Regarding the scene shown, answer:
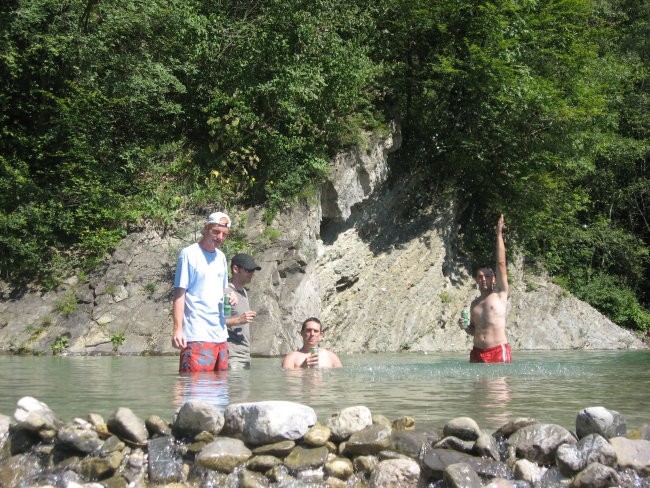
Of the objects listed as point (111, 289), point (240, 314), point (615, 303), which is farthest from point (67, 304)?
point (615, 303)

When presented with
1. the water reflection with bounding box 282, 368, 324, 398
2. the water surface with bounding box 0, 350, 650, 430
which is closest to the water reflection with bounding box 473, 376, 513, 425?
the water surface with bounding box 0, 350, 650, 430

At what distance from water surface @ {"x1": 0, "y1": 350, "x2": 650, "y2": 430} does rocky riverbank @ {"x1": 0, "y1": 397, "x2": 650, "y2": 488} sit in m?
0.47

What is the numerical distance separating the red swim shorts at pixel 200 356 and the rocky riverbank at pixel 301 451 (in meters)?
2.78

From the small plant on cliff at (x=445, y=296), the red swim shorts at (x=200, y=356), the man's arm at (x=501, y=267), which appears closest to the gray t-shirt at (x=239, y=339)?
the red swim shorts at (x=200, y=356)

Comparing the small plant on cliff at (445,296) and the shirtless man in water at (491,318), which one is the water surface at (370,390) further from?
the small plant on cliff at (445,296)

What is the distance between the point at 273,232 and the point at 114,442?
1144 centimetres

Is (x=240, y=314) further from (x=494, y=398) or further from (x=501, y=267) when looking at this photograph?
(x=501, y=267)

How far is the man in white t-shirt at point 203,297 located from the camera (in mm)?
7270

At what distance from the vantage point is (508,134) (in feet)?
68.9

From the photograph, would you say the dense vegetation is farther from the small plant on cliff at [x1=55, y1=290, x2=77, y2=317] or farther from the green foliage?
the green foliage

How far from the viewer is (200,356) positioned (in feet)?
24.5

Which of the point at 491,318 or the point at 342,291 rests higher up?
the point at 342,291

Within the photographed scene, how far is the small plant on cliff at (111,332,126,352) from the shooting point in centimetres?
1370

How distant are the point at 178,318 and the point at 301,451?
9.61ft
